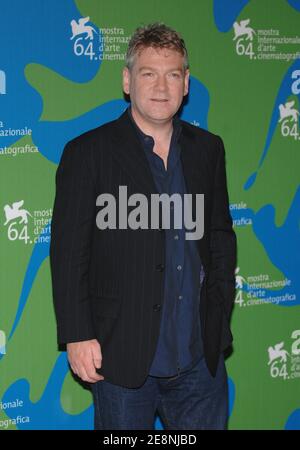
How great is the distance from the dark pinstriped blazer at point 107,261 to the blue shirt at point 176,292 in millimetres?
33

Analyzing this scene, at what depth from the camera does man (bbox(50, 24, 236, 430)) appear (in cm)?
210

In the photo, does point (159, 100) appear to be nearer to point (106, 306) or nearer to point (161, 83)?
point (161, 83)

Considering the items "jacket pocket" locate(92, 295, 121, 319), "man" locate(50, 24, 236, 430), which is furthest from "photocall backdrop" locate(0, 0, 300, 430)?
"jacket pocket" locate(92, 295, 121, 319)

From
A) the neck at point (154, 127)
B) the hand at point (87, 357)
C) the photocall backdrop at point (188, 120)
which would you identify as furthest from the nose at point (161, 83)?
the hand at point (87, 357)

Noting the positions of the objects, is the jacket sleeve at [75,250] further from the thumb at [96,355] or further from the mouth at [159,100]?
the mouth at [159,100]

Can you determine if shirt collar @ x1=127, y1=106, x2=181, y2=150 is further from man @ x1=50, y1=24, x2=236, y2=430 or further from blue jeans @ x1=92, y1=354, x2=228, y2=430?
blue jeans @ x1=92, y1=354, x2=228, y2=430

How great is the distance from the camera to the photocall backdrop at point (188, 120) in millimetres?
2623

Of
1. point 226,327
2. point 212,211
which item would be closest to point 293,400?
point 226,327

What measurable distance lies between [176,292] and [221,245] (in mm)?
313

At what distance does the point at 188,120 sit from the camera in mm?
2934

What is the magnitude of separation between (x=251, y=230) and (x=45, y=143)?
1037mm

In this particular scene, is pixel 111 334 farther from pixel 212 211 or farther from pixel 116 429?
pixel 212 211

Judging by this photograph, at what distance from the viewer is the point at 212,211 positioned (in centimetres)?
239

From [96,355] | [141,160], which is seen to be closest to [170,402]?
[96,355]
